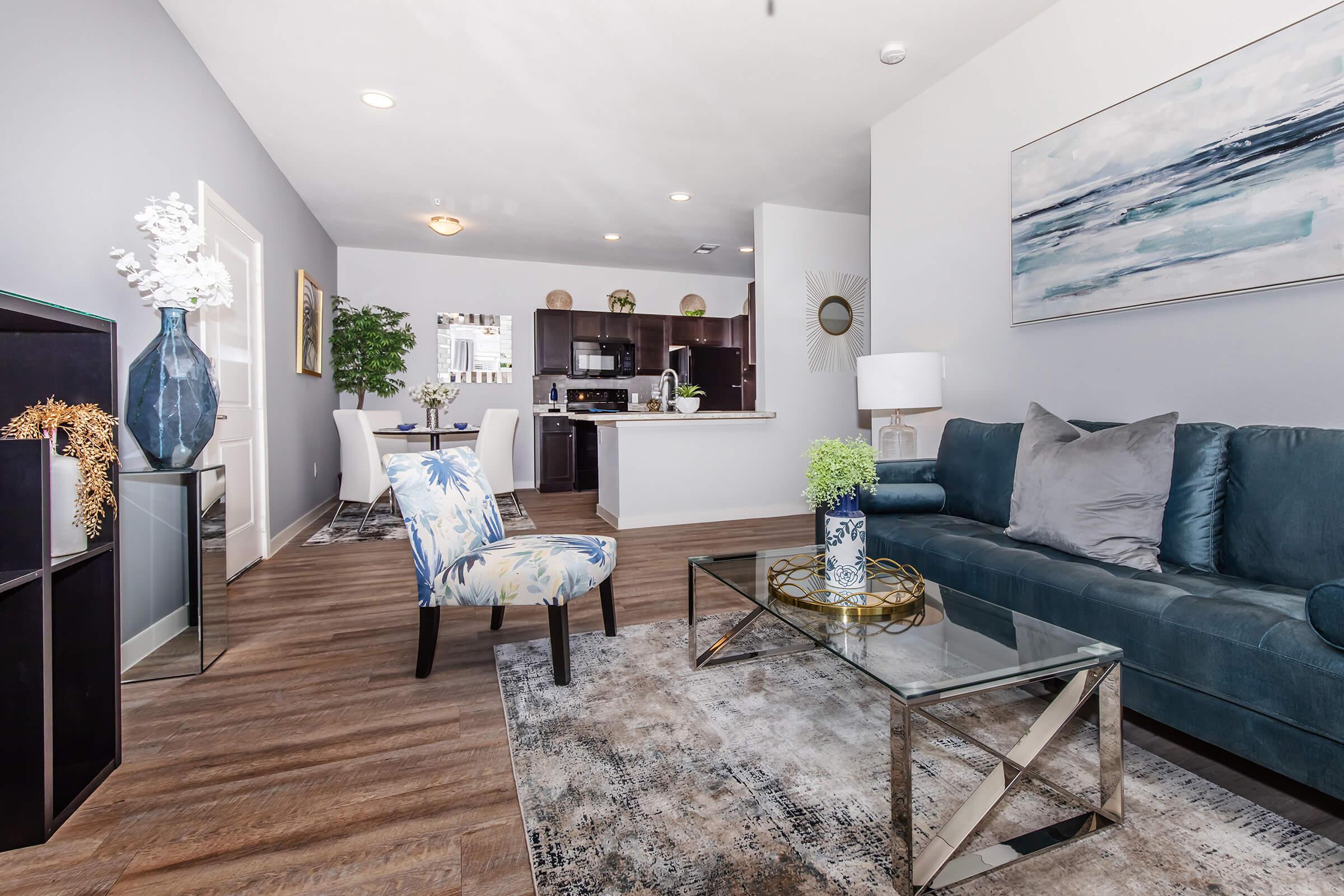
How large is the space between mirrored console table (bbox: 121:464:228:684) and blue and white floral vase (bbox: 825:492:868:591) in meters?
2.19

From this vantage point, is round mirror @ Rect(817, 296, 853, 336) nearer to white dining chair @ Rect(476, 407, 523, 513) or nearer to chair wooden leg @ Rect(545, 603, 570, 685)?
white dining chair @ Rect(476, 407, 523, 513)

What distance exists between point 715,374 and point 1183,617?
6.05 metres

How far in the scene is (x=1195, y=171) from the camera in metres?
2.26

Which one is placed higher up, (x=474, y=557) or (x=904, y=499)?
(x=904, y=499)

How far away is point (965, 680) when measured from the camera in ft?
3.99

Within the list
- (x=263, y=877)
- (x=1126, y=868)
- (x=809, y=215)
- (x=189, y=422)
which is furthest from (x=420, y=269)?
(x=1126, y=868)

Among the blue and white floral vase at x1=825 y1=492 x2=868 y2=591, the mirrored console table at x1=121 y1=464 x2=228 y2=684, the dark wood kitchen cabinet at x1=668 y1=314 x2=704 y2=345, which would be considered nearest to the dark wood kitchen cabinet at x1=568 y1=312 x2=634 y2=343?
the dark wood kitchen cabinet at x1=668 y1=314 x2=704 y2=345

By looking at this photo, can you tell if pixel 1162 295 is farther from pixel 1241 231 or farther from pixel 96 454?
pixel 96 454

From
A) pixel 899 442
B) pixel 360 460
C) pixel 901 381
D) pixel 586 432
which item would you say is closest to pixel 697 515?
pixel 899 442

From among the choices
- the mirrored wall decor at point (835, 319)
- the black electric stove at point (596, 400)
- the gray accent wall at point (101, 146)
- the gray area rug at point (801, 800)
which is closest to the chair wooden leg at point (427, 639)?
the gray area rug at point (801, 800)

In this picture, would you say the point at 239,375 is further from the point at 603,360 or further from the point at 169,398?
the point at 603,360

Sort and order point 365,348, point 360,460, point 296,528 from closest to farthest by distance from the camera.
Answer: point 296,528 → point 360,460 → point 365,348

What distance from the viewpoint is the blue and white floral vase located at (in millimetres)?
1809

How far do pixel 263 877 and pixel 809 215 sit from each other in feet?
18.0
